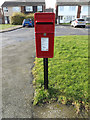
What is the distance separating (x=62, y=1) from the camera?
3209 centimetres

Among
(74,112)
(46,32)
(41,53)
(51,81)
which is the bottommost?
(74,112)

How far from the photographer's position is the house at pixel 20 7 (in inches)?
1230

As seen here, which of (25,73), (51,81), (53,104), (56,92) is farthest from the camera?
(25,73)

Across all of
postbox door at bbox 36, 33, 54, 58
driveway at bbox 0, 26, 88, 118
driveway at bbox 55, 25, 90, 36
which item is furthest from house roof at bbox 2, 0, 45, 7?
postbox door at bbox 36, 33, 54, 58

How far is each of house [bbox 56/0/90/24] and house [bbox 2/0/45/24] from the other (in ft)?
15.7

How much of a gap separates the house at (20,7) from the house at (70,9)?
480cm

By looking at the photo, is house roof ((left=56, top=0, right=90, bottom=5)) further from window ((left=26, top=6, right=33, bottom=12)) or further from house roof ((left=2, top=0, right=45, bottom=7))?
window ((left=26, top=6, right=33, bottom=12))

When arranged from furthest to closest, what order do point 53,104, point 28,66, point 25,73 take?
1. point 28,66
2. point 25,73
3. point 53,104

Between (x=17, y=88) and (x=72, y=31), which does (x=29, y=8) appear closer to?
(x=72, y=31)

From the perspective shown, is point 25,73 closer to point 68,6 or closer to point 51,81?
point 51,81

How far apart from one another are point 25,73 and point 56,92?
1331 millimetres

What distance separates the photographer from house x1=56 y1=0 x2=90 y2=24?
30578mm

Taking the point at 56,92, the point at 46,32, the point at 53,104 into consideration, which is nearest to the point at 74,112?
the point at 53,104

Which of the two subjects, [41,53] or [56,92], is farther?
[56,92]
